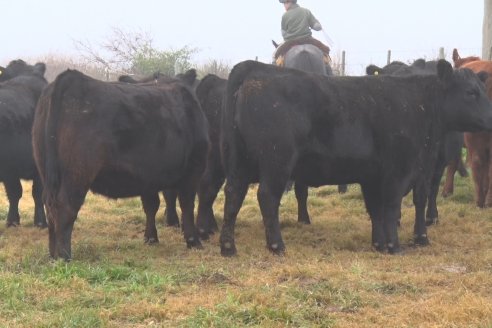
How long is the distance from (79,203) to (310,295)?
212 centimetres

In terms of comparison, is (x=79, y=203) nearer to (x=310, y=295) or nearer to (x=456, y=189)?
(x=310, y=295)

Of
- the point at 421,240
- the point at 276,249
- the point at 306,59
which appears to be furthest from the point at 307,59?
the point at 276,249

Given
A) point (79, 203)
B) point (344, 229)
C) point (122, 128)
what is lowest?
point (344, 229)

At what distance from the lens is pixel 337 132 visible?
6328mm

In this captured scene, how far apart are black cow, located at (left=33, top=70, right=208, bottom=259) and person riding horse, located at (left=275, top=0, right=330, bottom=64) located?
13.6ft

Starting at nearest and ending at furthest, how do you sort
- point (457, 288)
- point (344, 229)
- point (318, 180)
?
1. point (457, 288)
2. point (318, 180)
3. point (344, 229)

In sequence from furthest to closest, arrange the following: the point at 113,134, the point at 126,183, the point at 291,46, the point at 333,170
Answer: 1. the point at 291,46
2. the point at 333,170
3. the point at 126,183
4. the point at 113,134

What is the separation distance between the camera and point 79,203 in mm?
5777

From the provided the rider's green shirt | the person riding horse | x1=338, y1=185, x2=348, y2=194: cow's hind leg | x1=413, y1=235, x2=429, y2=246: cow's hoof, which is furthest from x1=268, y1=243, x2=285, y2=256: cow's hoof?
the rider's green shirt

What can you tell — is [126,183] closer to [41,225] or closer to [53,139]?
[53,139]

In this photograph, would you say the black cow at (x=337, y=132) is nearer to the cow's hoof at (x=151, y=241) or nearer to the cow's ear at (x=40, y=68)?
the cow's hoof at (x=151, y=241)

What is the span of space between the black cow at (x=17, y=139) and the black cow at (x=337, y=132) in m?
2.31

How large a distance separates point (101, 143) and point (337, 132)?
2.02m

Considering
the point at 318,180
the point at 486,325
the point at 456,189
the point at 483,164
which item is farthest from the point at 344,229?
the point at 486,325
